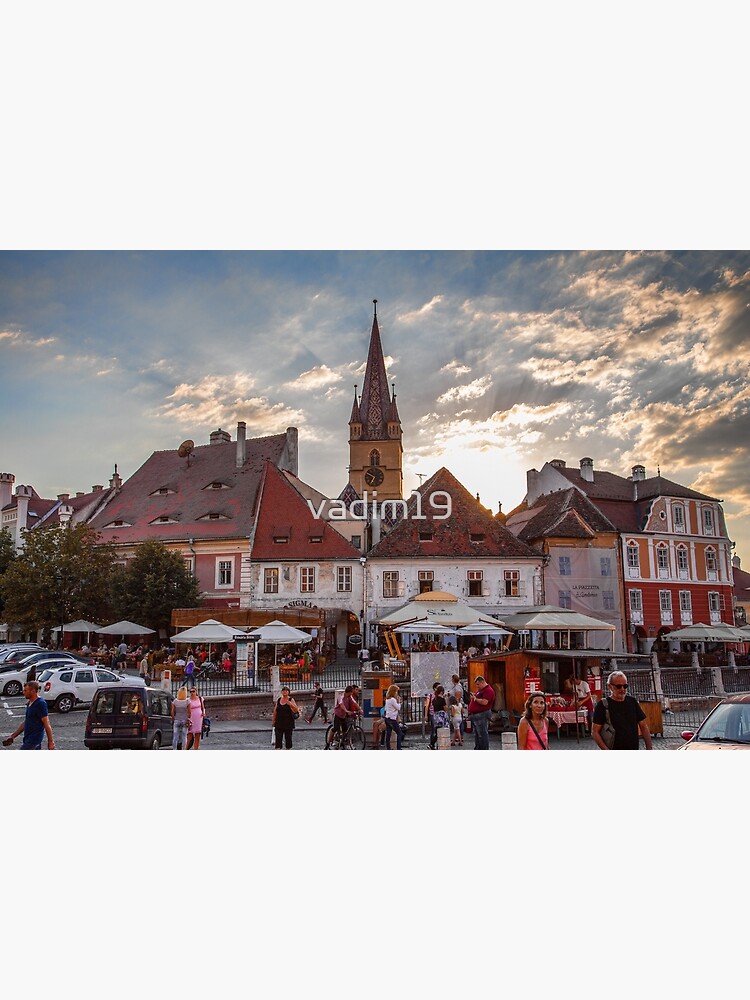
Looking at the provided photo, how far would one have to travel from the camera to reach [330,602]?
24141 mm

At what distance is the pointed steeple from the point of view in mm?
17172

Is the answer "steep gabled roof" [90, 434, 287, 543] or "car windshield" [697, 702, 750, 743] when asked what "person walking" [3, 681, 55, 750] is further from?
"steep gabled roof" [90, 434, 287, 543]

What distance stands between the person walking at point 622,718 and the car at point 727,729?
53cm

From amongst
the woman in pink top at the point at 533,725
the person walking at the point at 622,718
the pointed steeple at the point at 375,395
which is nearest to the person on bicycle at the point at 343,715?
the woman in pink top at the point at 533,725

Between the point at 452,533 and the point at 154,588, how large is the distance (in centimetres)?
926

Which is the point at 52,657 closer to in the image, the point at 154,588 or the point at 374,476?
the point at 154,588

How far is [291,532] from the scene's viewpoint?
80.7 ft

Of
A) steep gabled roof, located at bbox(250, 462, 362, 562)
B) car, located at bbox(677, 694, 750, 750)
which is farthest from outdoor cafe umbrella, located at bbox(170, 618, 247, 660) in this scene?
car, located at bbox(677, 694, 750, 750)

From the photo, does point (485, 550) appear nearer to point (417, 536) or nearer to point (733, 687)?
point (417, 536)

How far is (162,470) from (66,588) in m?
5.49

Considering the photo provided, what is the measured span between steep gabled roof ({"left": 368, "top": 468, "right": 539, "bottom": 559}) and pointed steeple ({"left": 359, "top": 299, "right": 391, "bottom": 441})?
3.71m

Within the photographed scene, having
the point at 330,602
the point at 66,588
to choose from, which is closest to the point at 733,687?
the point at 330,602

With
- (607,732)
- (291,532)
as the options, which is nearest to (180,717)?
(607,732)

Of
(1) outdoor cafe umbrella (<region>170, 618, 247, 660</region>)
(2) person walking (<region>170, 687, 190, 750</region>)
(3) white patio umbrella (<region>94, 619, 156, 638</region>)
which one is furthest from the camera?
(3) white patio umbrella (<region>94, 619, 156, 638</region>)
